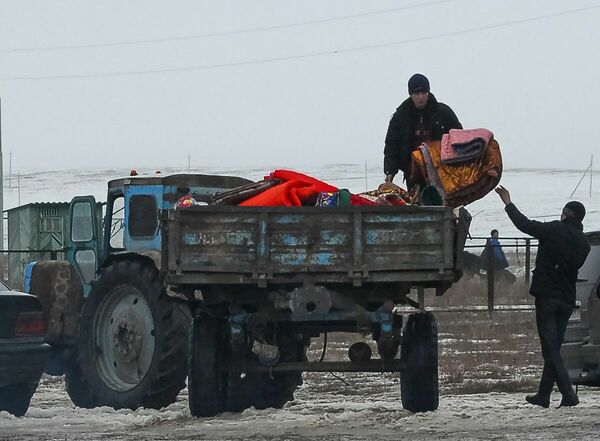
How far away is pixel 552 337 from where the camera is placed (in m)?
13.1

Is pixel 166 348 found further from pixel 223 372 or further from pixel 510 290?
pixel 510 290

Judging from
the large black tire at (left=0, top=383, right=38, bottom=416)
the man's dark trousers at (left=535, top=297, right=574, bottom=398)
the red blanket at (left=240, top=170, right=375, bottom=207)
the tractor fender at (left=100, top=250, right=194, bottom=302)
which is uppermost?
the red blanket at (left=240, top=170, right=375, bottom=207)

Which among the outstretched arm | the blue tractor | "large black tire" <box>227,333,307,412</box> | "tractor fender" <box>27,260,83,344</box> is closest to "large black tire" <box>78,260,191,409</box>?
the blue tractor

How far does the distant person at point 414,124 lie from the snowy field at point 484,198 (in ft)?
157

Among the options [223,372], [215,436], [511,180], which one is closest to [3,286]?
[223,372]

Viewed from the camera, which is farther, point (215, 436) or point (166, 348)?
point (166, 348)

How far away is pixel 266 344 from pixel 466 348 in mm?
8879

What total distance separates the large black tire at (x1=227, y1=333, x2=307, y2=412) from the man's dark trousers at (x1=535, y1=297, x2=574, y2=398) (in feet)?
6.72

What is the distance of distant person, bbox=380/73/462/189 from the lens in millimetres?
13805

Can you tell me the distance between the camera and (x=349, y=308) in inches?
477

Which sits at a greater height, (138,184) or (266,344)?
(138,184)

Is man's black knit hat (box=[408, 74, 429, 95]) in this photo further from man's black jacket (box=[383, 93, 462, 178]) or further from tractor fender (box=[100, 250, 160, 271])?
tractor fender (box=[100, 250, 160, 271])

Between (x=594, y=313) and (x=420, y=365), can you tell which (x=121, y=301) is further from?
(x=594, y=313)

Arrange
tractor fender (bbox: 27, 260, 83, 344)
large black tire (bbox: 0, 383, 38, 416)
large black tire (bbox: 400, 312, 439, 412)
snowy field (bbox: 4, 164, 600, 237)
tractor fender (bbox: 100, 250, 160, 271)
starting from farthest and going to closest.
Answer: snowy field (bbox: 4, 164, 600, 237), tractor fender (bbox: 27, 260, 83, 344), tractor fender (bbox: 100, 250, 160, 271), large black tire (bbox: 0, 383, 38, 416), large black tire (bbox: 400, 312, 439, 412)
